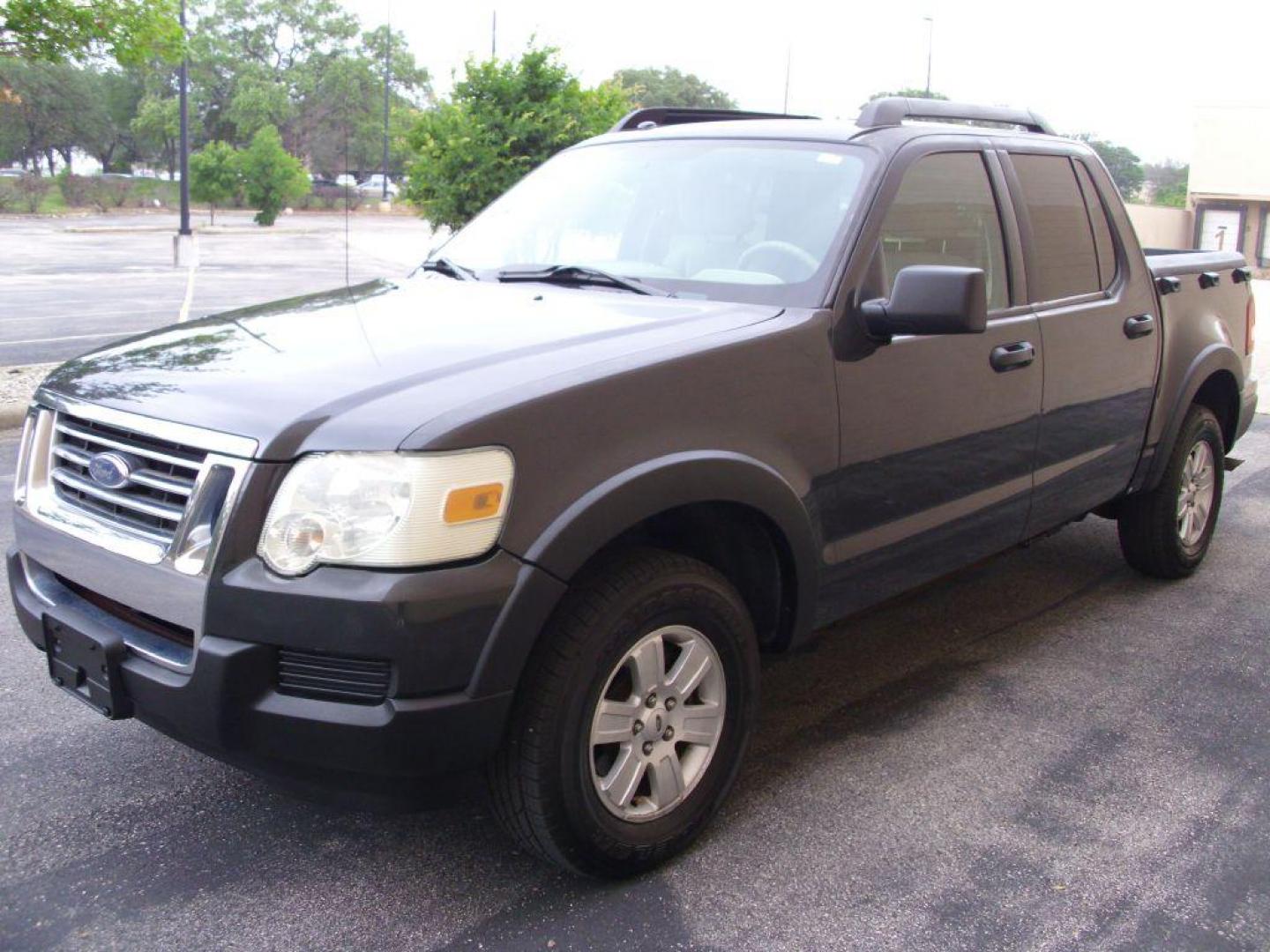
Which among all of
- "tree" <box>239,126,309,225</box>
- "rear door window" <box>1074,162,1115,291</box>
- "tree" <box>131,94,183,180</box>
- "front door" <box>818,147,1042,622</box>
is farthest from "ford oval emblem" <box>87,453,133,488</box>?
"tree" <box>131,94,183,180</box>

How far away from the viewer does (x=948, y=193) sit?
155 inches

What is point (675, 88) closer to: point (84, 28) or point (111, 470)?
point (84, 28)

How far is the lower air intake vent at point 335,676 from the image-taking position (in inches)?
99.1

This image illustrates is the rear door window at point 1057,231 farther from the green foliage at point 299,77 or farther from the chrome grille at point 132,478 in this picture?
the green foliage at point 299,77

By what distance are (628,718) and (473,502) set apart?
0.71m

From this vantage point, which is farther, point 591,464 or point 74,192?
point 74,192

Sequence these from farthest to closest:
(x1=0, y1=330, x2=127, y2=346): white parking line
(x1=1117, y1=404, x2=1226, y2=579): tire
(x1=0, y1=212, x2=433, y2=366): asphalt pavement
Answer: (x1=0, y1=212, x2=433, y2=366): asphalt pavement, (x1=0, y1=330, x2=127, y2=346): white parking line, (x1=1117, y1=404, x2=1226, y2=579): tire

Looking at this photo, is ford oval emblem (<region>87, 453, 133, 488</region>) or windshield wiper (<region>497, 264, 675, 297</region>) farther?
windshield wiper (<region>497, 264, 675, 297</region>)

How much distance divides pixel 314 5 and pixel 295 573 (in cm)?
8941

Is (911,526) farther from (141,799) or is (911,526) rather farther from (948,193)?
(141,799)

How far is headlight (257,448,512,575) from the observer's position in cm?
250

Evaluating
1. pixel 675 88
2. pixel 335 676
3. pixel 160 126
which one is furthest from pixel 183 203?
pixel 675 88

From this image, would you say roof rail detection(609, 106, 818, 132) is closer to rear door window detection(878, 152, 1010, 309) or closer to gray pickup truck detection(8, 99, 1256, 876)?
gray pickup truck detection(8, 99, 1256, 876)

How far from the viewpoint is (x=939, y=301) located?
323 centimetres
